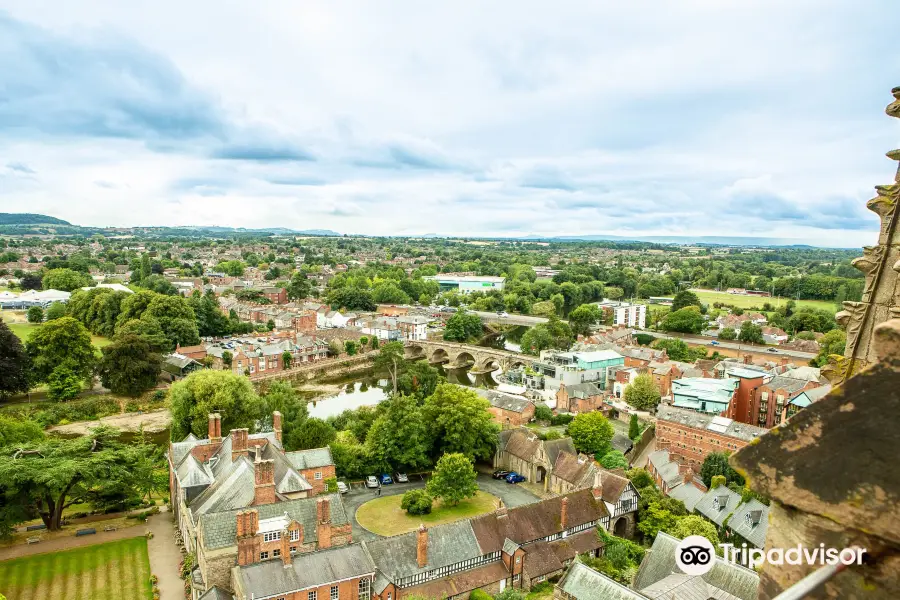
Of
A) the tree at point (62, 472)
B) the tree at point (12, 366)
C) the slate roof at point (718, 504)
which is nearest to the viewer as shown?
the tree at point (62, 472)

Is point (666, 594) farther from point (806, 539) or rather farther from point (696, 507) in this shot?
point (806, 539)

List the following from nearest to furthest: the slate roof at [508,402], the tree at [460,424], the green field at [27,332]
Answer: the tree at [460,424] < the slate roof at [508,402] < the green field at [27,332]

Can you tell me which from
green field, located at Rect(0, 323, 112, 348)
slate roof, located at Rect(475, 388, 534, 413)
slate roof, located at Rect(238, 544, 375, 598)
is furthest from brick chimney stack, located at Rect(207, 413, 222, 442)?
green field, located at Rect(0, 323, 112, 348)

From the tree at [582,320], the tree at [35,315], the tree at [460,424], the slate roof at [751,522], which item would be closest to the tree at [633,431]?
the tree at [460,424]

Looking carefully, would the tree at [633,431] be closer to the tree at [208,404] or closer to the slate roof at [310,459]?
the slate roof at [310,459]

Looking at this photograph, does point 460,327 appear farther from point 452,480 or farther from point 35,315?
point 35,315

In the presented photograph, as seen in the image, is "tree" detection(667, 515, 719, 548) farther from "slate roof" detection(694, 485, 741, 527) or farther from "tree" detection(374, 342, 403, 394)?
"tree" detection(374, 342, 403, 394)

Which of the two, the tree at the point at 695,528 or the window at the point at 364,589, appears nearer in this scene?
the window at the point at 364,589

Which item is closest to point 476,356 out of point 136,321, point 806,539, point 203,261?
point 136,321
